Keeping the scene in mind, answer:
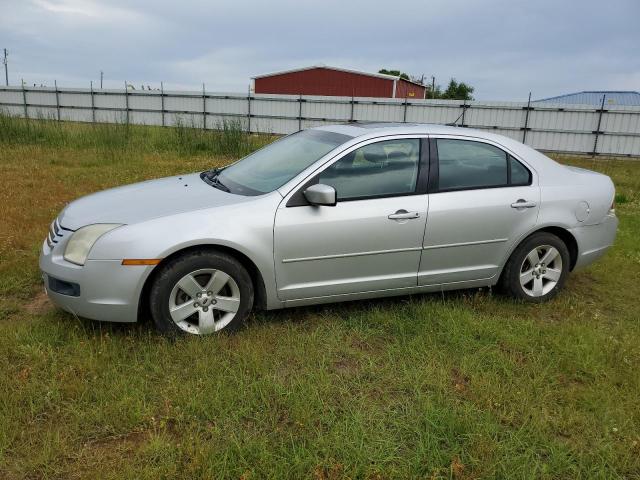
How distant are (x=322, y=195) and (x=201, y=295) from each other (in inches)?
42.1

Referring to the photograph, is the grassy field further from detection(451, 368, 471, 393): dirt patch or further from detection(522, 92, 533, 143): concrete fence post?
detection(522, 92, 533, 143): concrete fence post

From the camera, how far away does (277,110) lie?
22.4 metres

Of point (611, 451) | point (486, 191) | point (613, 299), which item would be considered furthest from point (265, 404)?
point (613, 299)

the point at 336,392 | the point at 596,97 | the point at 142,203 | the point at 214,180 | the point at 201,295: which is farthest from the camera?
the point at 596,97

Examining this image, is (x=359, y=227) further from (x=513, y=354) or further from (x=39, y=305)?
(x=39, y=305)

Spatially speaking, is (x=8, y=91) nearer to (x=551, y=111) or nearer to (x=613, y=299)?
(x=551, y=111)

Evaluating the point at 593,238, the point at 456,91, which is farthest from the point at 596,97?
→ the point at 593,238

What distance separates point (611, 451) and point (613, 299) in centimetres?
266

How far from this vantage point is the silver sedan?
3400 mm

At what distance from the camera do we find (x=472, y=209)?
4117mm

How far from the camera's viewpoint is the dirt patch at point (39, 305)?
408cm

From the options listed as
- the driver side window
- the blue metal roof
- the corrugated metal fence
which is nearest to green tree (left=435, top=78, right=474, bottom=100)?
the blue metal roof

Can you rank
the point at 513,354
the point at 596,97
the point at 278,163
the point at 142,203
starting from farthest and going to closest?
the point at 596,97 → the point at 278,163 → the point at 142,203 → the point at 513,354

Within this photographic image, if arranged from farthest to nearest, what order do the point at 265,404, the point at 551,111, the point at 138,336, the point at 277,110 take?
the point at 277,110
the point at 551,111
the point at 138,336
the point at 265,404
